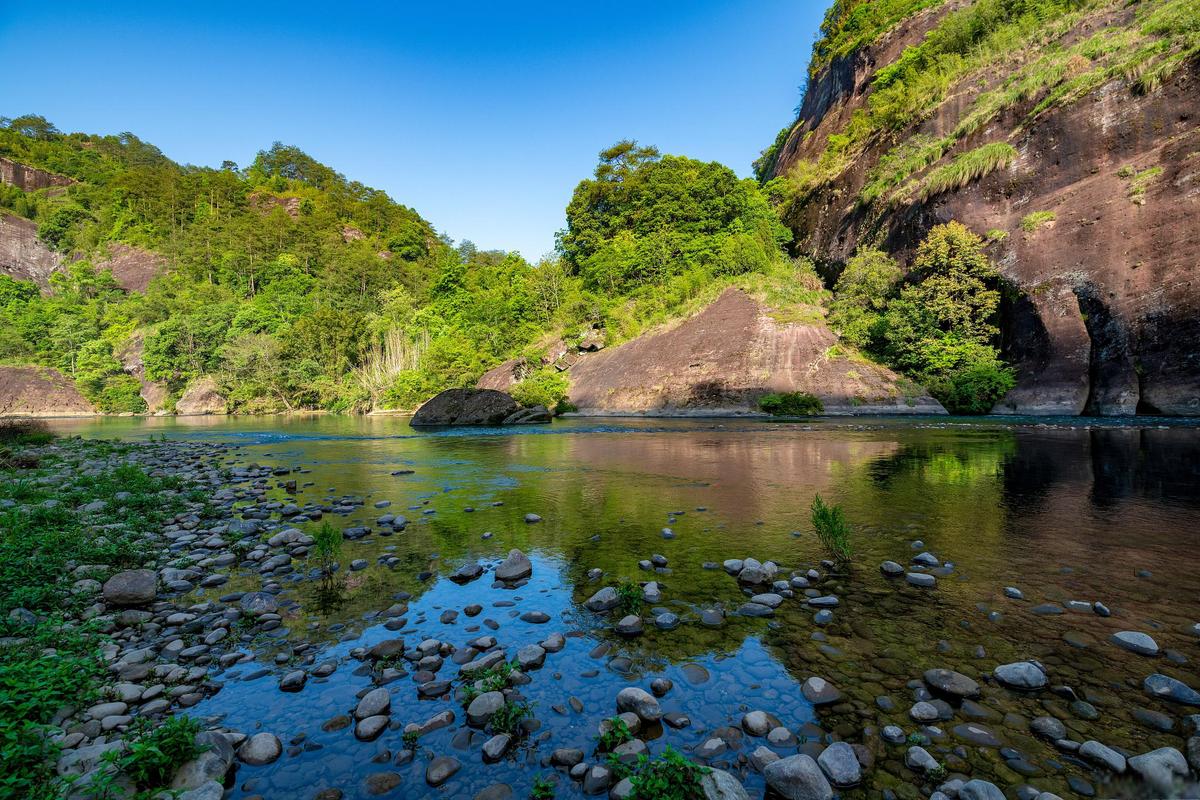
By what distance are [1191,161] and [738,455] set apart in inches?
1273

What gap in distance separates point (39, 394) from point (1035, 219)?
336 feet

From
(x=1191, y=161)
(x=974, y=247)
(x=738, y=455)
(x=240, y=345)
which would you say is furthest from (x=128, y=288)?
(x=1191, y=161)

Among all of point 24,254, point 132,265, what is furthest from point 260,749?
point 24,254

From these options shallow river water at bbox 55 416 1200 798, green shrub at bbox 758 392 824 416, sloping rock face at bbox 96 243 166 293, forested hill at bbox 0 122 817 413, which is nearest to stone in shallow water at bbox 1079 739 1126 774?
shallow river water at bbox 55 416 1200 798

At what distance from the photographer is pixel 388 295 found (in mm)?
76000

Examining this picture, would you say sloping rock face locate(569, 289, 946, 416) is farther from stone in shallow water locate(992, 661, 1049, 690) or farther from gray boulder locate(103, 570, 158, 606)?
gray boulder locate(103, 570, 158, 606)

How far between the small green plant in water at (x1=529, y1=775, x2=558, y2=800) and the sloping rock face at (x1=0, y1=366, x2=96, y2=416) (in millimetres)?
85954

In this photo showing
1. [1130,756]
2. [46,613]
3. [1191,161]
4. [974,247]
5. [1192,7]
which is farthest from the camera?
[974,247]

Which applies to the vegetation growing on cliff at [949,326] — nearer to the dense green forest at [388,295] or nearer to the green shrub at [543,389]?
the dense green forest at [388,295]

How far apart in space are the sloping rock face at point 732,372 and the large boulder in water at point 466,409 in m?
12.0

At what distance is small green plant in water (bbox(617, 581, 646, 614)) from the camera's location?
196 inches

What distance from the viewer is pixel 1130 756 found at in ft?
8.97

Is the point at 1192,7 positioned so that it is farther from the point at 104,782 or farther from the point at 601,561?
the point at 104,782

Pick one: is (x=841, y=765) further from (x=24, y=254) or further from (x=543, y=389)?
(x=24, y=254)
